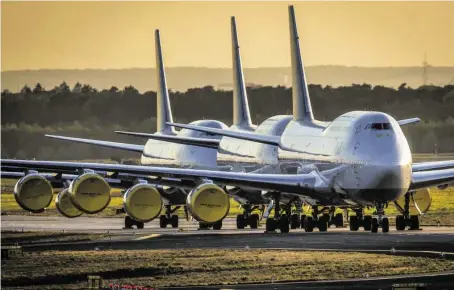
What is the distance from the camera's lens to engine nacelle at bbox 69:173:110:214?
4766 cm

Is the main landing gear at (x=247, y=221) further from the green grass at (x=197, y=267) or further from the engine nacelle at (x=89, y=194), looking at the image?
the green grass at (x=197, y=267)

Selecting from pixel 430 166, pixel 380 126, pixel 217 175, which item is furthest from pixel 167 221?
pixel 380 126

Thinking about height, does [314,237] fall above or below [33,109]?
below

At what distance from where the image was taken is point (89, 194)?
157 ft

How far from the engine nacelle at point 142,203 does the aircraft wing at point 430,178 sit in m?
8.59

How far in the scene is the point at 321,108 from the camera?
8612cm

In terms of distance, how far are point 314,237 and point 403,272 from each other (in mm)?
13149

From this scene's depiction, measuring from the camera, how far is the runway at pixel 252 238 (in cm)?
4144

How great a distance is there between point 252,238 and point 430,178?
23.7ft

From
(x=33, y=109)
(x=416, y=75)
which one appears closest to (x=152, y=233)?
(x=33, y=109)

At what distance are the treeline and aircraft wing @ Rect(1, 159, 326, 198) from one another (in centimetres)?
2920

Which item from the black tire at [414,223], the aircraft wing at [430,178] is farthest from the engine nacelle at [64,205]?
the aircraft wing at [430,178]

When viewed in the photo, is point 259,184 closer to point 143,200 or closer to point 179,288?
point 143,200

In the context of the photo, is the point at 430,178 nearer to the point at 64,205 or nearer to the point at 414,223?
the point at 414,223
